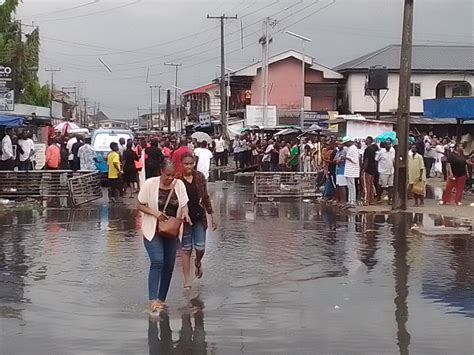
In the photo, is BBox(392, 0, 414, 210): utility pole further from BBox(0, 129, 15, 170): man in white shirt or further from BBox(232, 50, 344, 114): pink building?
BBox(232, 50, 344, 114): pink building

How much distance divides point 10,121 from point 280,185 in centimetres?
895

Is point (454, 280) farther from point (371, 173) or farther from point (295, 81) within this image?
point (295, 81)

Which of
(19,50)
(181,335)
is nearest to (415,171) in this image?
(181,335)

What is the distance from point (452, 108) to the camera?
25.1 meters

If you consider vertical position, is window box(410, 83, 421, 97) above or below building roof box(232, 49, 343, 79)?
below

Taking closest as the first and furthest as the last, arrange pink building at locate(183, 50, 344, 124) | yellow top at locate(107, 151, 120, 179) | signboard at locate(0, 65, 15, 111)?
yellow top at locate(107, 151, 120, 179) < signboard at locate(0, 65, 15, 111) < pink building at locate(183, 50, 344, 124)

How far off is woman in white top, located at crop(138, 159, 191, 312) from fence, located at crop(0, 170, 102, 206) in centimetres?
1275

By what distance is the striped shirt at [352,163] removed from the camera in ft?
65.3

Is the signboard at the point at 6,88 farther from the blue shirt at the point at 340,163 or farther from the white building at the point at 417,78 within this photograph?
the white building at the point at 417,78

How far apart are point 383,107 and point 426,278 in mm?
51652

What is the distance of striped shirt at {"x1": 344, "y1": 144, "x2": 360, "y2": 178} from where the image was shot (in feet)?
65.3

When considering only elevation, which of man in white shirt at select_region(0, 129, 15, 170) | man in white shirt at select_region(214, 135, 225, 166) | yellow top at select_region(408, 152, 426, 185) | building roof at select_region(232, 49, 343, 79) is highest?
building roof at select_region(232, 49, 343, 79)

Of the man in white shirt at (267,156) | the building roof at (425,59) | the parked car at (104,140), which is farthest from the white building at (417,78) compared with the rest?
the parked car at (104,140)

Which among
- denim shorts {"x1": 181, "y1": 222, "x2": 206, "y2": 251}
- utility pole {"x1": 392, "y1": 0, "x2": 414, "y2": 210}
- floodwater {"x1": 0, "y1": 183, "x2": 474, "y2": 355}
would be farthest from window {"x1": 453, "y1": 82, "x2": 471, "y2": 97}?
denim shorts {"x1": 181, "y1": 222, "x2": 206, "y2": 251}
